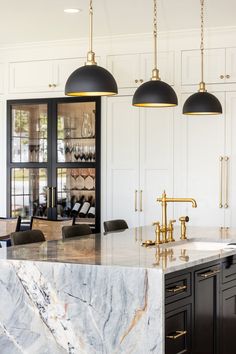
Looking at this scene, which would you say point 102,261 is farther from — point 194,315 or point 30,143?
point 30,143

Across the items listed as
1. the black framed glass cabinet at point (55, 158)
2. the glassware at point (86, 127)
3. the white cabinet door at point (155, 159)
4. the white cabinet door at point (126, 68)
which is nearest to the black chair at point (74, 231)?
the white cabinet door at point (155, 159)

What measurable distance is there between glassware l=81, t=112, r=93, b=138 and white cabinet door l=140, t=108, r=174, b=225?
1.92ft

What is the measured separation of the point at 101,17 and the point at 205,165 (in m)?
1.79

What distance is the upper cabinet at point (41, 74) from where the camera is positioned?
7.29 meters

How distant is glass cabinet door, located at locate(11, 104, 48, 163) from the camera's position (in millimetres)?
7453

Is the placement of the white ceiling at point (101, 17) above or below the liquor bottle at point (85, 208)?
above

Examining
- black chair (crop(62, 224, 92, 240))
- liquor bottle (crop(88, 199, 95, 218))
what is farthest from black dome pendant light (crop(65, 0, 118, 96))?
liquor bottle (crop(88, 199, 95, 218))

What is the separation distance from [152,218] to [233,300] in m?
2.81

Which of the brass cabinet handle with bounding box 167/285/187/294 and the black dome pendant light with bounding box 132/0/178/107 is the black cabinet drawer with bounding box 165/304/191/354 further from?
the black dome pendant light with bounding box 132/0/178/107

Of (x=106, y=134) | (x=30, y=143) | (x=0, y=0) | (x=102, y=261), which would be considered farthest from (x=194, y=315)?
(x=30, y=143)

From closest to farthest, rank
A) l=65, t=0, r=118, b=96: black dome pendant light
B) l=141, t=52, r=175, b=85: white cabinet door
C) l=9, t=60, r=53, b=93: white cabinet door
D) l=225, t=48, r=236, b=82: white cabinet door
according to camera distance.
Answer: l=65, t=0, r=118, b=96: black dome pendant light < l=225, t=48, r=236, b=82: white cabinet door < l=141, t=52, r=175, b=85: white cabinet door < l=9, t=60, r=53, b=93: white cabinet door

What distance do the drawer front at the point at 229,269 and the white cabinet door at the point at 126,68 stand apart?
3.24 m

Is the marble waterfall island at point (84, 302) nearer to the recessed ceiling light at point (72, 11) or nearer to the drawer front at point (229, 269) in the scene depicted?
the drawer front at point (229, 269)

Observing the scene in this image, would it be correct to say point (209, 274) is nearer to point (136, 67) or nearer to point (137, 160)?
point (137, 160)
